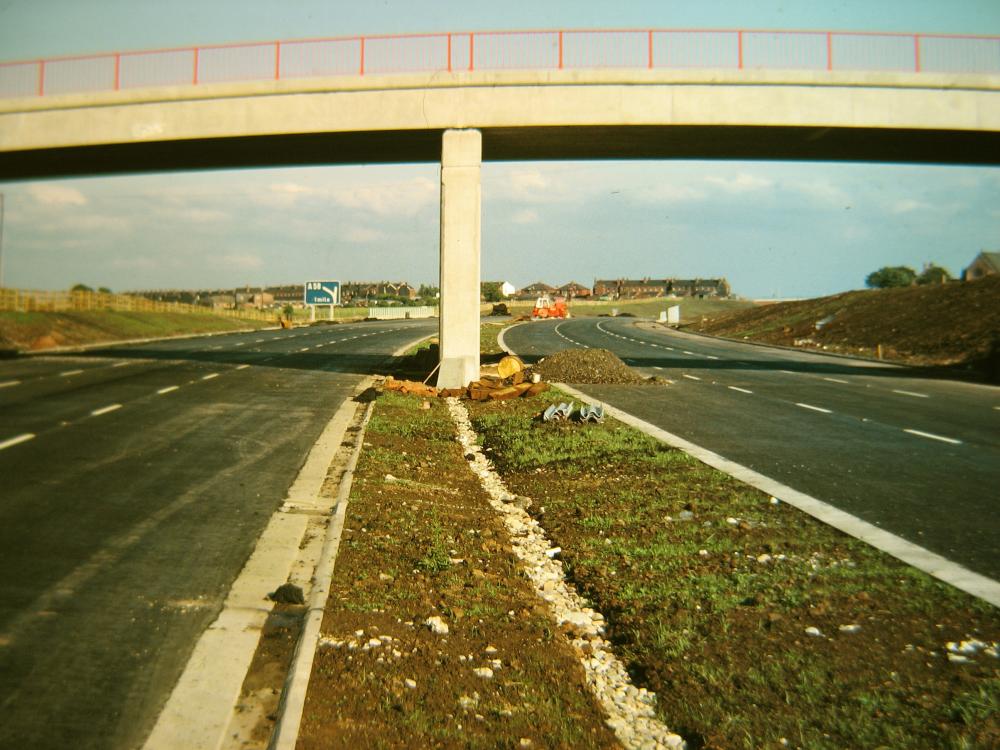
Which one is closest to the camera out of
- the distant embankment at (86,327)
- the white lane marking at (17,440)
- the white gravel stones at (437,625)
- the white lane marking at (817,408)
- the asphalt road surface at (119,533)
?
the asphalt road surface at (119,533)

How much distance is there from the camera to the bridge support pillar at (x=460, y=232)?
65.3 ft

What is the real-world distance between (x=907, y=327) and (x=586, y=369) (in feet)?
87.7

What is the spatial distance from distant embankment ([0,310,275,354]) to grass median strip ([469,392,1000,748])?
32879mm

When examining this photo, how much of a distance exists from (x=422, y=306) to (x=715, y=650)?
12857 centimetres

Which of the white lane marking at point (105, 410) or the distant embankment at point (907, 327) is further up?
the distant embankment at point (907, 327)

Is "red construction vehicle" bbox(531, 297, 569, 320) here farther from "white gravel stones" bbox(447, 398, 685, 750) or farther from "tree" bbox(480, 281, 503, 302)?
"white gravel stones" bbox(447, 398, 685, 750)

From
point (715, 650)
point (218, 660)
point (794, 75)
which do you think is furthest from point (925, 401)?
point (218, 660)

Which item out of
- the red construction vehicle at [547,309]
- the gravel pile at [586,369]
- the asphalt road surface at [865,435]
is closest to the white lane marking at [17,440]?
the asphalt road surface at [865,435]

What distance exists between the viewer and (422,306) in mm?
132125

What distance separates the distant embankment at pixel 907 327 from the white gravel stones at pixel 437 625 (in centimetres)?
2668

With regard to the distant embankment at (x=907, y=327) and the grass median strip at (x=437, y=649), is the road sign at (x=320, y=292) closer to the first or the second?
the distant embankment at (x=907, y=327)

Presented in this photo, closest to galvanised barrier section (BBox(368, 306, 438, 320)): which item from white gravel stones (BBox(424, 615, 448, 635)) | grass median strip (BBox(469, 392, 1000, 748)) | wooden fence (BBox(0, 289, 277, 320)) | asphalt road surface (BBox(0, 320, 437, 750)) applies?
wooden fence (BBox(0, 289, 277, 320))

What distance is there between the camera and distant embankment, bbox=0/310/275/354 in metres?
40.1

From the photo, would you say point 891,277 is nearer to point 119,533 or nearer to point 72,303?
point 72,303
